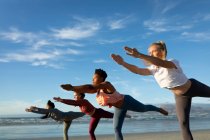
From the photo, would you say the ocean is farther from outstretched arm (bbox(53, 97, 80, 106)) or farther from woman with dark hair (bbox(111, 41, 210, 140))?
woman with dark hair (bbox(111, 41, 210, 140))

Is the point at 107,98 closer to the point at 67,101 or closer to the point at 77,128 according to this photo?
the point at 67,101

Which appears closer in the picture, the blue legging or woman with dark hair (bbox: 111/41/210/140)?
woman with dark hair (bbox: 111/41/210/140)

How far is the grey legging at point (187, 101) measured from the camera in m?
5.40

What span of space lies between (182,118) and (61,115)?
3.69 metres

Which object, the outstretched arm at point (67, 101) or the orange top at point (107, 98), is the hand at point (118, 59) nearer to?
the orange top at point (107, 98)

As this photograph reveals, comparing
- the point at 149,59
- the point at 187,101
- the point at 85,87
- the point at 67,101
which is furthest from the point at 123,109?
the point at 149,59

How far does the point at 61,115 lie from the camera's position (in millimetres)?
8484

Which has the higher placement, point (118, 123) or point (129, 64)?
point (129, 64)

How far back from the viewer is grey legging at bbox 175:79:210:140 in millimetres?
5402

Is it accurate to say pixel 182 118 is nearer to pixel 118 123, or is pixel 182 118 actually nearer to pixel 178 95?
pixel 178 95

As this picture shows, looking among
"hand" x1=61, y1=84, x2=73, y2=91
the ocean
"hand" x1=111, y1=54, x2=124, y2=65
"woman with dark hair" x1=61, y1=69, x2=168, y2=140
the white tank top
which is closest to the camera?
"hand" x1=61, y1=84, x2=73, y2=91

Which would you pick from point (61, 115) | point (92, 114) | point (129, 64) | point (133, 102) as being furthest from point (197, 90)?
point (61, 115)

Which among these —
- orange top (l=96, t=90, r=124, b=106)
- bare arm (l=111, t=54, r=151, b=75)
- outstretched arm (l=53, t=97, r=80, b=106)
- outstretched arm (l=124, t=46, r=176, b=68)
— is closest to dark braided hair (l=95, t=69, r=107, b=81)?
orange top (l=96, t=90, r=124, b=106)

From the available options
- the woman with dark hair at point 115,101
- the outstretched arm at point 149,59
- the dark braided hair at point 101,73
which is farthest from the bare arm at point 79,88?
the dark braided hair at point 101,73
